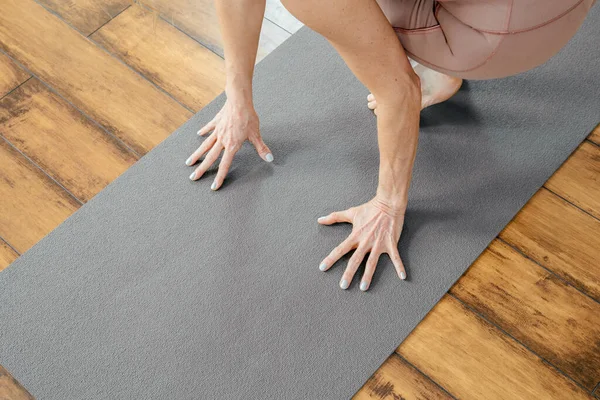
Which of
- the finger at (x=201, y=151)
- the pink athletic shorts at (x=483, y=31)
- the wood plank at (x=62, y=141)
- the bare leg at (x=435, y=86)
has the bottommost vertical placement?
the wood plank at (x=62, y=141)

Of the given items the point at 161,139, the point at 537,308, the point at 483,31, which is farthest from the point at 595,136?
the point at 161,139

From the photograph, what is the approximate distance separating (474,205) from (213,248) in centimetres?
65

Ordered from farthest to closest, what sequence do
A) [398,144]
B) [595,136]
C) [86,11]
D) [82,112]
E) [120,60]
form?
[86,11] → [120,60] → [82,112] → [595,136] → [398,144]

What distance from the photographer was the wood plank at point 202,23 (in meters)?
2.11

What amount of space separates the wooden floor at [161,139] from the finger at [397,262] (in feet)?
0.37

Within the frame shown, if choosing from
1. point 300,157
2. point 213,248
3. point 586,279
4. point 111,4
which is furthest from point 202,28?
point 586,279

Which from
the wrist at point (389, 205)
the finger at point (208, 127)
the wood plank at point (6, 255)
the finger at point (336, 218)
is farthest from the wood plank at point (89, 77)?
the wrist at point (389, 205)

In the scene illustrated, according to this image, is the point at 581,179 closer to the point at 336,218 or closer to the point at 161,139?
the point at 336,218

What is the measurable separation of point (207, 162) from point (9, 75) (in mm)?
739

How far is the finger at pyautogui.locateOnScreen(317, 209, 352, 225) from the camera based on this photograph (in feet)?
5.48

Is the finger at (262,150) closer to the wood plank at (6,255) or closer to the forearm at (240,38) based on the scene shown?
the forearm at (240,38)

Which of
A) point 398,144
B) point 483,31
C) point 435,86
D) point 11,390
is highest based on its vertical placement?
point 483,31

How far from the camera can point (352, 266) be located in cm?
160

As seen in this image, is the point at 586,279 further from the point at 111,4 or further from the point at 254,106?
the point at 111,4
